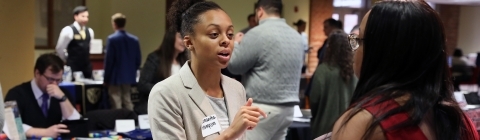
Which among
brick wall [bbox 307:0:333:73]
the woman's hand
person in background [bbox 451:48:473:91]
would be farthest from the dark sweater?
brick wall [bbox 307:0:333:73]

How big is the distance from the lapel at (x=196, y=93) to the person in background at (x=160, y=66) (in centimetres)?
254

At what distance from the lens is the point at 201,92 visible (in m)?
1.79

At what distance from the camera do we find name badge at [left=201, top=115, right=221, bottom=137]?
1735 millimetres

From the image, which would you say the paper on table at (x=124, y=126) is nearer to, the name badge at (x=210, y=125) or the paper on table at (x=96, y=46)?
the name badge at (x=210, y=125)

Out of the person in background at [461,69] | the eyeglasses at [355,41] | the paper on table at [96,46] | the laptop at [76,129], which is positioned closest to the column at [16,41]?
the laptop at [76,129]

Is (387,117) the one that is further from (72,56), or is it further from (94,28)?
(94,28)

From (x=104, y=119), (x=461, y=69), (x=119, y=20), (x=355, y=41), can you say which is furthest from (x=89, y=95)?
(x=355, y=41)

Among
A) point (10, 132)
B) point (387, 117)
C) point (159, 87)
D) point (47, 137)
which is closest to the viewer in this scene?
point (387, 117)

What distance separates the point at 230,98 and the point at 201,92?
0.42 feet

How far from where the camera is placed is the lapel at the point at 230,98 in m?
1.86

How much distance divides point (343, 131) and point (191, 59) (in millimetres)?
829

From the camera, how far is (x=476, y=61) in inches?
344

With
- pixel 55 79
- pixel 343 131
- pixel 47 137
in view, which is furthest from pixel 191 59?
pixel 55 79

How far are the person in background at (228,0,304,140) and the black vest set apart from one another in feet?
14.1
